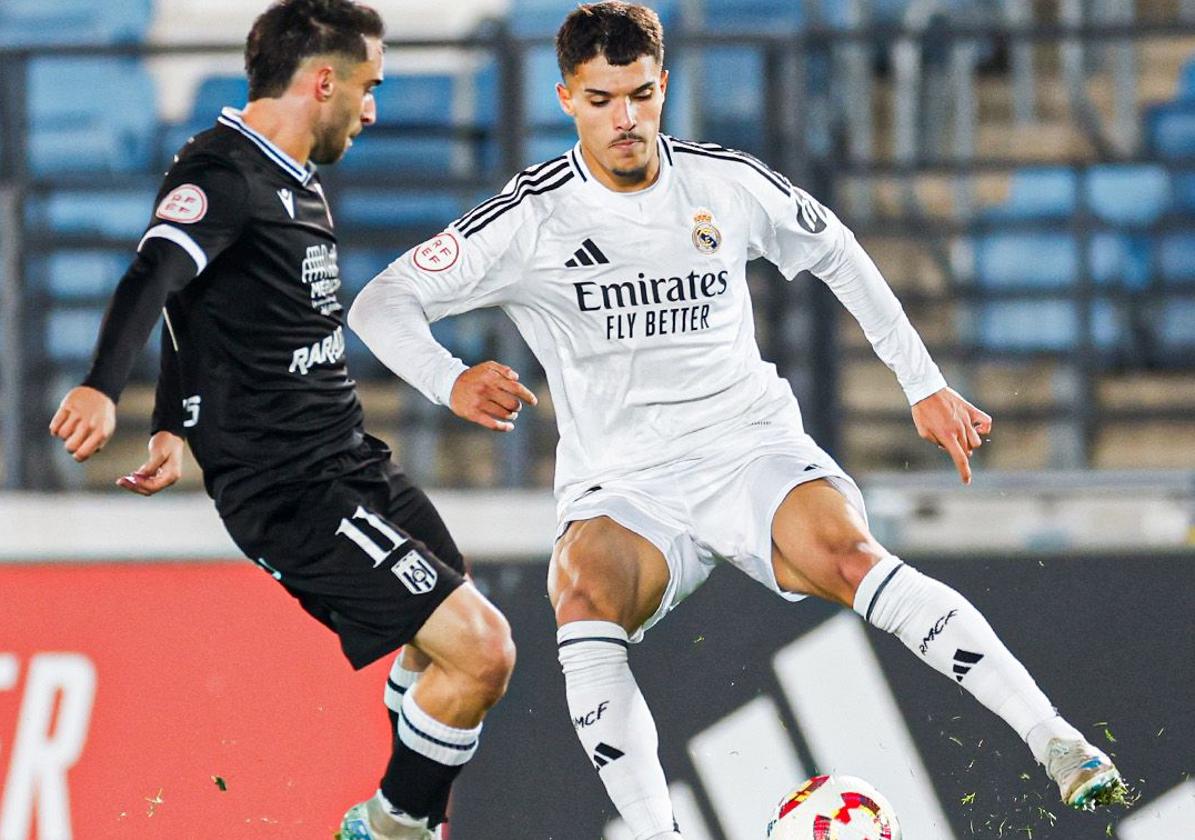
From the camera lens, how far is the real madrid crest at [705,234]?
4062mm

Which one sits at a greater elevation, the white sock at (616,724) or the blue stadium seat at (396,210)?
the blue stadium seat at (396,210)

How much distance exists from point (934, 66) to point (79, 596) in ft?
13.9

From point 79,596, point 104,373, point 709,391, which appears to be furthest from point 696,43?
point 104,373

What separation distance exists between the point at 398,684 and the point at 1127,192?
3952mm

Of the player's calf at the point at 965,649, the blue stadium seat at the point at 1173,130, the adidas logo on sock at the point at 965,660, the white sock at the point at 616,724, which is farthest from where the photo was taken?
the blue stadium seat at the point at 1173,130

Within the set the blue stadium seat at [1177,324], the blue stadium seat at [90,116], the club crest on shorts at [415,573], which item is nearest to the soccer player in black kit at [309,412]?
the club crest on shorts at [415,573]

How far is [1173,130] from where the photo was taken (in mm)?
7039

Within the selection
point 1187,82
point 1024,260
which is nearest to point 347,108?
point 1024,260

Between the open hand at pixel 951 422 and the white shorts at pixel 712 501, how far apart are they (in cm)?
23

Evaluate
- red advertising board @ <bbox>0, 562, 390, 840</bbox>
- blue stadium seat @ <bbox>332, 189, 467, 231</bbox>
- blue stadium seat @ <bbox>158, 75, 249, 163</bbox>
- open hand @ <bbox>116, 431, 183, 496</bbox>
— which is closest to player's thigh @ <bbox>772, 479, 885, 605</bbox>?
red advertising board @ <bbox>0, 562, 390, 840</bbox>

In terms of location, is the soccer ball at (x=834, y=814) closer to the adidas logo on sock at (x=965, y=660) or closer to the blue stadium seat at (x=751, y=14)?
the adidas logo on sock at (x=965, y=660)

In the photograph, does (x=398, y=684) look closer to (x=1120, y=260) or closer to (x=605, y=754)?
(x=605, y=754)

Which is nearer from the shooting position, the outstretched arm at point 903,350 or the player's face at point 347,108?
the player's face at point 347,108

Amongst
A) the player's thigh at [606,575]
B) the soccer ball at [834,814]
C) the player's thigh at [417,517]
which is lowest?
the soccer ball at [834,814]
